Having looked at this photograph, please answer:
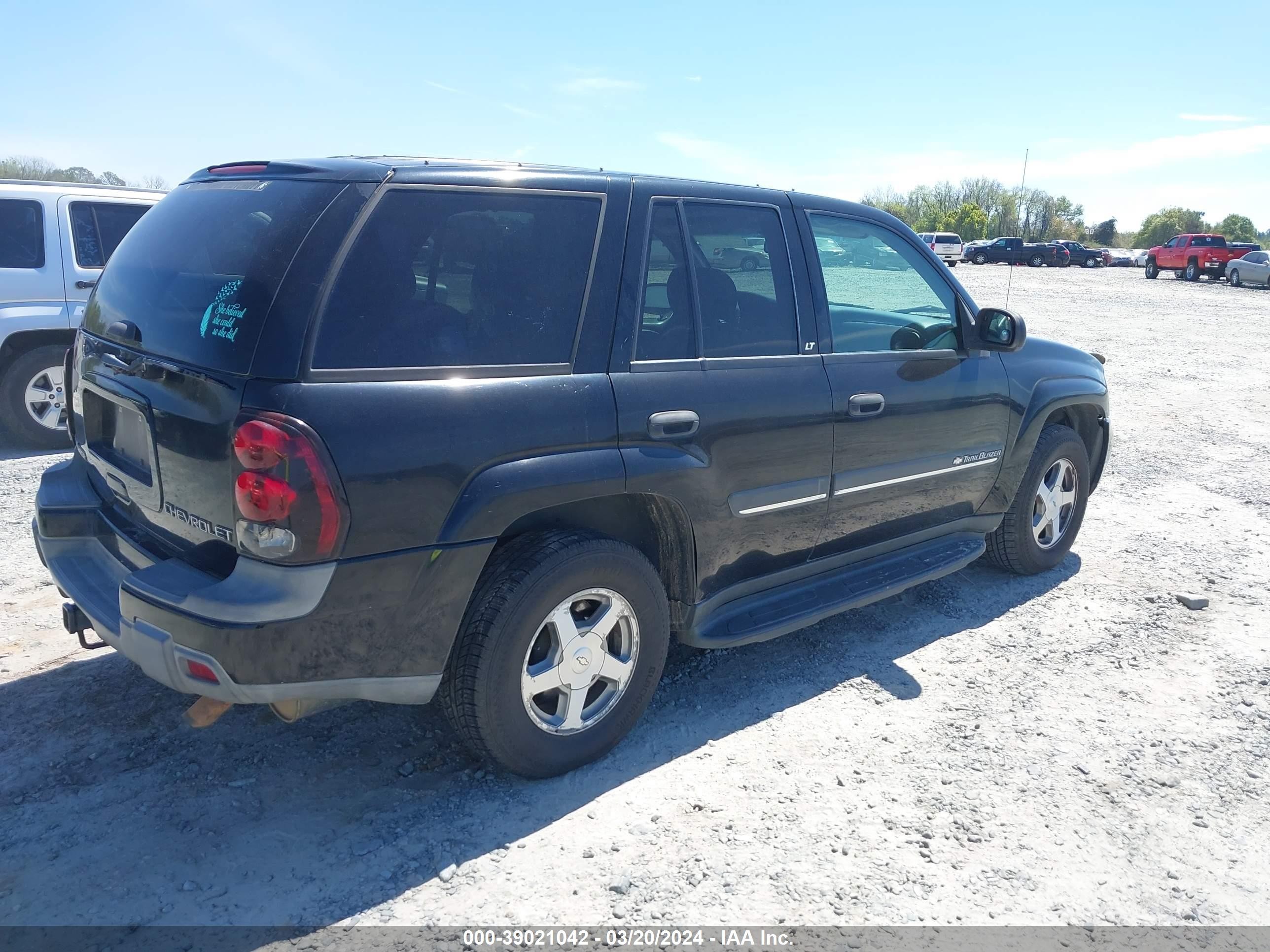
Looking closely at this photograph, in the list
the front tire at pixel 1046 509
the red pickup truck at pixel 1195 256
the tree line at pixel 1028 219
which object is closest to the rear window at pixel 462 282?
the front tire at pixel 1046 509

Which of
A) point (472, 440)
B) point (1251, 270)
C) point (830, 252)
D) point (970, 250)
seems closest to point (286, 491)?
point (472, 440)

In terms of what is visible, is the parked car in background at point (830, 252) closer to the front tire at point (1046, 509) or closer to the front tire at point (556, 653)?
the front tire at point (556, 653)

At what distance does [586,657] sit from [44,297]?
20.4 feet

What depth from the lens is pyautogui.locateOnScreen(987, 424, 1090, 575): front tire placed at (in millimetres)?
5074

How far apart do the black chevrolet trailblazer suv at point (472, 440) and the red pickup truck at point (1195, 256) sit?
132ft

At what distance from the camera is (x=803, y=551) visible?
396 centimetres

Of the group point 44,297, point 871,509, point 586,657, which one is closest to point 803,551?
point 871,509

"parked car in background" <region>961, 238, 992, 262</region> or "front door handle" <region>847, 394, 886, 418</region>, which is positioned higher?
"parked car in background" <region>961, 238, 992, 262</region>

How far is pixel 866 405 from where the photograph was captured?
396 cm

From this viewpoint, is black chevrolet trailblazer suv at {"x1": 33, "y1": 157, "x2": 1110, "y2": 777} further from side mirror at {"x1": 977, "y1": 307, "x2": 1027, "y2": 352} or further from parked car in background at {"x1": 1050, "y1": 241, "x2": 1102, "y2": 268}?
parked car in background at {"x1": 1050, "y1": 241, "x2": 1102, "y2": 268}

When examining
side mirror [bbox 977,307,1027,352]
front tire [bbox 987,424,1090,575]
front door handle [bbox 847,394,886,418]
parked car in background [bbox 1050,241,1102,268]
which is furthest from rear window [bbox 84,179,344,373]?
parked car in background [bbox 1050,241,1102,268]

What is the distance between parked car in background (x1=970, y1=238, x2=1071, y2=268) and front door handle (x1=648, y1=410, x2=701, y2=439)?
49.3 m

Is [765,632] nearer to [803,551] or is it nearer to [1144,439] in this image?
[803,551]

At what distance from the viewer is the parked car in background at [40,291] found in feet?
23.5
